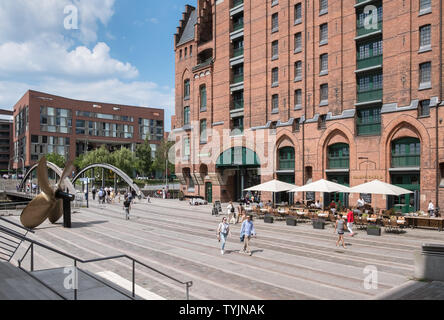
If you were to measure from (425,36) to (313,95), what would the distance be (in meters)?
9.68

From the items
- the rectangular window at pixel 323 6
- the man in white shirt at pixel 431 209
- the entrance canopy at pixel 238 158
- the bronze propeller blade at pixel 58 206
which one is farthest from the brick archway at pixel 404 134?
the bronze propeller blade at pixel 58 206

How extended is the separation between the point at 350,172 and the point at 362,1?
14205 mm

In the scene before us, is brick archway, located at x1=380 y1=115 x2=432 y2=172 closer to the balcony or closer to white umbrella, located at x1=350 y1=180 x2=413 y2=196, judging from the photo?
white umbrella, located at x1=350 y1=180 x2=413 y2=196

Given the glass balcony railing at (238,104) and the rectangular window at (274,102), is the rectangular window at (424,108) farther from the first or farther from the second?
the glass balcony railing at (238,104)

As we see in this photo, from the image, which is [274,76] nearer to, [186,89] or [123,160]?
[186,89]

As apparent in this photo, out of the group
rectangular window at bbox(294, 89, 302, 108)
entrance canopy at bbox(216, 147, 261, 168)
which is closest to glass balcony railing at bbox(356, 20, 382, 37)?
rectangular window at bbox(294, 89, 302, 108)

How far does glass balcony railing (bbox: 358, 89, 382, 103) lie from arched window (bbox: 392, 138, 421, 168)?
13.2 feet

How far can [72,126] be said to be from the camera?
325ft

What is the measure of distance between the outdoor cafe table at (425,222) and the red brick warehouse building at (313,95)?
13.4 feet

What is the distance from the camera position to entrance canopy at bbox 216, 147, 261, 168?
120 ft

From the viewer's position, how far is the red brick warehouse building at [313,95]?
25.5 meters

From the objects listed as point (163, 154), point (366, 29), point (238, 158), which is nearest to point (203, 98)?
point (238, 158)

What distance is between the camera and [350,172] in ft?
93.6

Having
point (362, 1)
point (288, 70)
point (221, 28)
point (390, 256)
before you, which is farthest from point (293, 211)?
point (221, 28)
